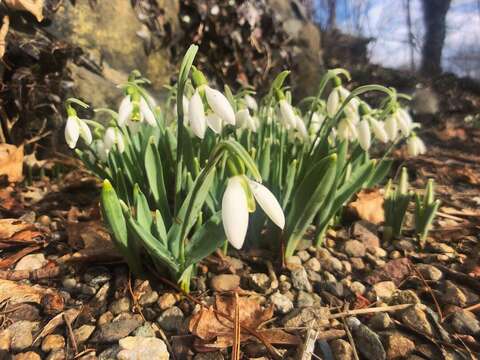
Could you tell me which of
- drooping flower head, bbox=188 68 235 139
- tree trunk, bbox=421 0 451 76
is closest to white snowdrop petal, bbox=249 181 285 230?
drooping flower head, bbox=188 68 235 139

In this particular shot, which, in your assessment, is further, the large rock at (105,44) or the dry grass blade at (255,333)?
the large rock at (105,44)

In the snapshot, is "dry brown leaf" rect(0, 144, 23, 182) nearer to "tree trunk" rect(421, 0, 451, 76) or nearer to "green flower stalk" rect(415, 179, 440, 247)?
"green flower stalk" rect(415, 179, 440, 247)

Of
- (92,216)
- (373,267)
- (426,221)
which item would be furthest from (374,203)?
(92,216)

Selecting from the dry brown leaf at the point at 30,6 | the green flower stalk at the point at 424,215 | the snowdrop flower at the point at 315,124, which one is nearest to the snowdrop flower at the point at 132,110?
the snowdrop flower at the point at 315,124

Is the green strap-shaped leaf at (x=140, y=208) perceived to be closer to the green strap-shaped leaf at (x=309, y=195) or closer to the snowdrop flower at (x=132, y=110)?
the snowdrop flower at (x=132, y=110)

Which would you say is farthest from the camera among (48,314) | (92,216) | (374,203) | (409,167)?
(409,167)

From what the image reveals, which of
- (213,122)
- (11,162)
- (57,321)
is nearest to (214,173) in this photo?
(213,122)

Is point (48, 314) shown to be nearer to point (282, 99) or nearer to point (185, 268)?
point (185, 268)
